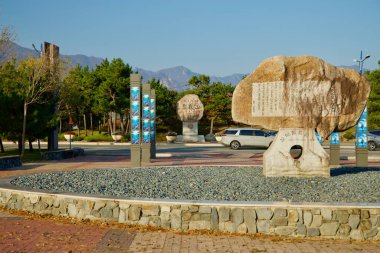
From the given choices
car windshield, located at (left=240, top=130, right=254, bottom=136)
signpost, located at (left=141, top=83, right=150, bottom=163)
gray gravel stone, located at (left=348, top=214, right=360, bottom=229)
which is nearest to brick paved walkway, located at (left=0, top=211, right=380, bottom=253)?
gray gravel stone, located at (left=348, top=214, right=360, bottom=229)

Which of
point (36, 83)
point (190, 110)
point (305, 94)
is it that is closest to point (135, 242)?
point (305, 94)

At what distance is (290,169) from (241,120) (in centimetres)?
193

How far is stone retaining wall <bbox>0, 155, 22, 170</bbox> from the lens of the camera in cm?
1857

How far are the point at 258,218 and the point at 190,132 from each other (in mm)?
36507

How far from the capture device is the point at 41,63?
1006 inches

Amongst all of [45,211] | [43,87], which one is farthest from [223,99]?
[45,211]

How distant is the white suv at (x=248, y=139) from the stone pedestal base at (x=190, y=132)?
431 inches

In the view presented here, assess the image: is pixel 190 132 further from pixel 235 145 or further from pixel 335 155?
pixel 335 155

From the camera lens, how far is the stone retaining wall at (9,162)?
18566mm

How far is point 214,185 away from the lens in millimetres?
11273

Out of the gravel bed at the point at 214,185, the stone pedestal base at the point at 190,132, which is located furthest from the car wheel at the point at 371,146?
the gravel bed at the point at 214,185

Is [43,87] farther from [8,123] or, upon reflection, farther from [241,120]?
[241,120]

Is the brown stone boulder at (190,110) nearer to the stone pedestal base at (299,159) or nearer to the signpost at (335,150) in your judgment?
the signpost at (335,150)

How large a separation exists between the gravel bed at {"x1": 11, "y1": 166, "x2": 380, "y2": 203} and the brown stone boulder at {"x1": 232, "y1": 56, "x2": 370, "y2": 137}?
157cm
